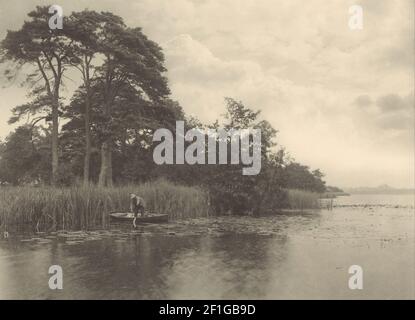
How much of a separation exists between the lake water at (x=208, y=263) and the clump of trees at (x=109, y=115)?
40.3 ft

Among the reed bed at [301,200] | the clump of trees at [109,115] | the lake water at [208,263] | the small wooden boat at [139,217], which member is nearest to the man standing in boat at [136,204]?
the small wooden boat at [139,217]

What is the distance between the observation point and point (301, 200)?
128 feet

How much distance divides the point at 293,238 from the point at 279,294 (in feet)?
27.1

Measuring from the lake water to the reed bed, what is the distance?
18.2 meters

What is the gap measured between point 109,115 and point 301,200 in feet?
53.3

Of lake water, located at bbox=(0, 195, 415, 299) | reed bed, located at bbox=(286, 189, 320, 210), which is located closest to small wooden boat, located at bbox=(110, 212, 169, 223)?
lake water, located at bbox=(0, 195, 415, 299)

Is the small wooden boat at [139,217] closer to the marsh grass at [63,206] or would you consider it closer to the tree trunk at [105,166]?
the marsh grass at [63,206]

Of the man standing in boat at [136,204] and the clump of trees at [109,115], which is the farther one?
the clump of trees at [109,115]

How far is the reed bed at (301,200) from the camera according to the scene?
126ft

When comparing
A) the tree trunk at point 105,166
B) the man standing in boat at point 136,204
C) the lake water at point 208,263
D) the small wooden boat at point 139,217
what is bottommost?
the lake water at point 208,263

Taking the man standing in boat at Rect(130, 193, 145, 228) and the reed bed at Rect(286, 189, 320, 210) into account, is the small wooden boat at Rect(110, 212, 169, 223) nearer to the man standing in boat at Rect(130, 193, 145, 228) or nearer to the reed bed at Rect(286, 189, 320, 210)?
the man standing in boat at Rect(130, 193, 145, 228)

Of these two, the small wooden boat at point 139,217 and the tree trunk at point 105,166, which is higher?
the tree trunk at point 105,166

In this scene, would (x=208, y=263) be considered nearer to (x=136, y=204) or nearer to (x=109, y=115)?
(x=136, y=204)

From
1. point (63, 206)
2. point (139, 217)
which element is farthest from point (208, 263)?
point (63, 206)
